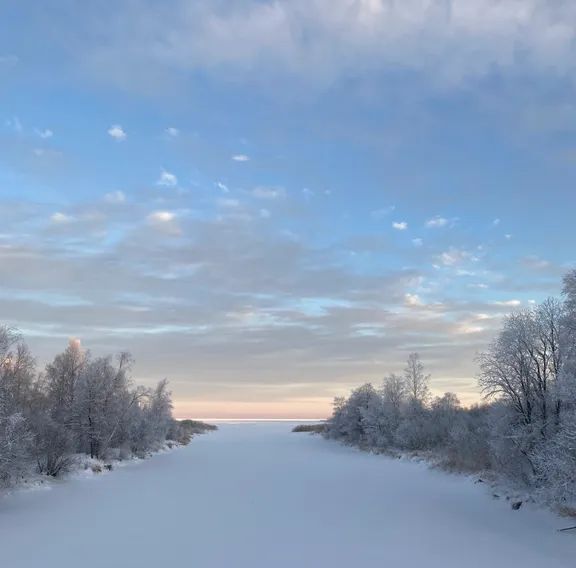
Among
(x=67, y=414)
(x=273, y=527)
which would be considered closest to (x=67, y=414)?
(x=67, y=414)

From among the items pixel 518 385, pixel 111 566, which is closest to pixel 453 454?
pixel 518 385

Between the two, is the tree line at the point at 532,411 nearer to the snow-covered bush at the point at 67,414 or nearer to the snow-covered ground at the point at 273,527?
the snow-covered ground at the point at 273,527

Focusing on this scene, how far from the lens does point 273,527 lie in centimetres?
1816

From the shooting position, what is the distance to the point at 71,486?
99.2ft

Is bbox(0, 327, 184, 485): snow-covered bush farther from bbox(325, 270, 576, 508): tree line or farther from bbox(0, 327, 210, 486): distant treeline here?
bbox(325, 270, 576, 508): tree line

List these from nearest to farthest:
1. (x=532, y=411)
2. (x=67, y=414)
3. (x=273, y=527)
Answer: (x=273, y=527)
(x=532, y=411)
(x=67, y=414)

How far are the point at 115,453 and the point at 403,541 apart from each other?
37.7 metres

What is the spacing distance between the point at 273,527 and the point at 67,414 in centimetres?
3295

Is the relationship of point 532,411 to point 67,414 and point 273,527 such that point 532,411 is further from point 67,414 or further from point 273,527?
point 67,414

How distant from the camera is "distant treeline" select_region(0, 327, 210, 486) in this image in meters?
22.7

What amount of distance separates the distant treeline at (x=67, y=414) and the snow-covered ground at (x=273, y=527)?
200cm

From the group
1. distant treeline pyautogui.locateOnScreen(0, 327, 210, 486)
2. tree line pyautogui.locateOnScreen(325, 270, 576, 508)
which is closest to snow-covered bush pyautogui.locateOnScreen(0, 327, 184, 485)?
distant treeline pyautogui.locateOnScreen(0, 327, 210, 486)

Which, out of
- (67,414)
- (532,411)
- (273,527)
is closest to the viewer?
(273,527)

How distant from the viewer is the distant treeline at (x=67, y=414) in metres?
22.7
